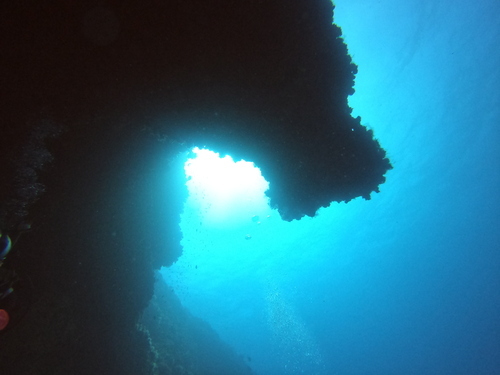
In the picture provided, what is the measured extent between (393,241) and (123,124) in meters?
49.7

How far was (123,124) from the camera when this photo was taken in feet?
19.6

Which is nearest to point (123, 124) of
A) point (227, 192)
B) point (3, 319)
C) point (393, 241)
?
point (3, 319)

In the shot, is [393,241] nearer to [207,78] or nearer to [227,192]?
[227,192]

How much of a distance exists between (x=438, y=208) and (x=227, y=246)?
32.7m

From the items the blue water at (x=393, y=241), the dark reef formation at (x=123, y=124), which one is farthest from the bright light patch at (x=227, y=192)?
the dark reef formation at (x=123, y=124)

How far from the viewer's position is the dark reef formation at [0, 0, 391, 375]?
4.36 meters

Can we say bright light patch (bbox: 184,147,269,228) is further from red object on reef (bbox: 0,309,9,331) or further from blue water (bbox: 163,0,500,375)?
red object on reef (bbox: 0,309,9,331)

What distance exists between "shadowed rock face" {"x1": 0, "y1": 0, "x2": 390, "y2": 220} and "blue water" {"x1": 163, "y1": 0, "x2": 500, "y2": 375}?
1185 cm

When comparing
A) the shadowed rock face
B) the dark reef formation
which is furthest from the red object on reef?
the shadowed rock face

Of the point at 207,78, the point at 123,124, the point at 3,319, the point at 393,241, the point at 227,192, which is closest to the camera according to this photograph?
the point at 3,319

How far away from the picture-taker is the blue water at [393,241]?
17.8 meters

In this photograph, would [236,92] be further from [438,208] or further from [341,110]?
[438,208]

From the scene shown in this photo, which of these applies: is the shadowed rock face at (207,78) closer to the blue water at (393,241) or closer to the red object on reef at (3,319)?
the red object on reef at (3,319)

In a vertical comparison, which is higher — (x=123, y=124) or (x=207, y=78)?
(x=207, y=78)
